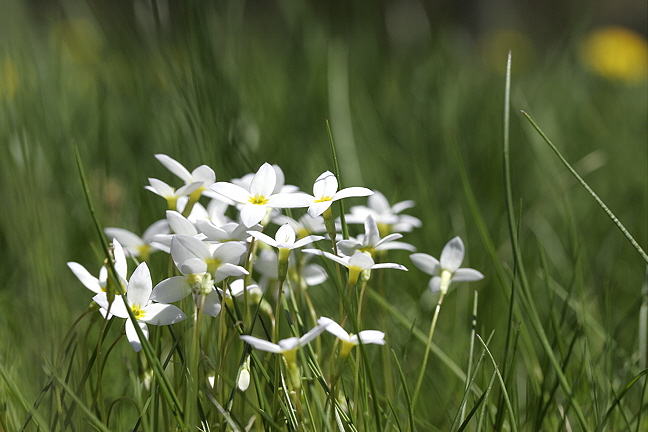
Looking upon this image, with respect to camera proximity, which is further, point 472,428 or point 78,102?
point 78,102

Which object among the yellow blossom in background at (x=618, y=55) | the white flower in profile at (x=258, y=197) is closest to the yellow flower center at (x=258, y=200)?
the white flower in profile at (x=258, y=197)

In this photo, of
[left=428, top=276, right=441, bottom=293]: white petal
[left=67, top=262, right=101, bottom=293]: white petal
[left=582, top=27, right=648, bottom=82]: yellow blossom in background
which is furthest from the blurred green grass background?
[left=582, top=27, right=648, bottom=82]: yellow blossom in background

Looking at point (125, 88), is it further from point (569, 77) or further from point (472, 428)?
point (569, 77)

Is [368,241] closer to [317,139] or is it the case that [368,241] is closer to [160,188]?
[160,188]

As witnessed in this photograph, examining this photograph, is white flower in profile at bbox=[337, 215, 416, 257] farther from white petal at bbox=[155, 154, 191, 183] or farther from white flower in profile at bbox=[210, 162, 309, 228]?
white petal at bbox=[155, 154, 191, 183]

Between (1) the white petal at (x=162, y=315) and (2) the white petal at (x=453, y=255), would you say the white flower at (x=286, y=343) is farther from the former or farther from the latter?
(2) the white petal at (x=453, y=255)

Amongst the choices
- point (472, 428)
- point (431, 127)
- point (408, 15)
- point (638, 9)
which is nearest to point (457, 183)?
point (431, 127)

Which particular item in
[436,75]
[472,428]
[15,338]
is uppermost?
[436,75]
